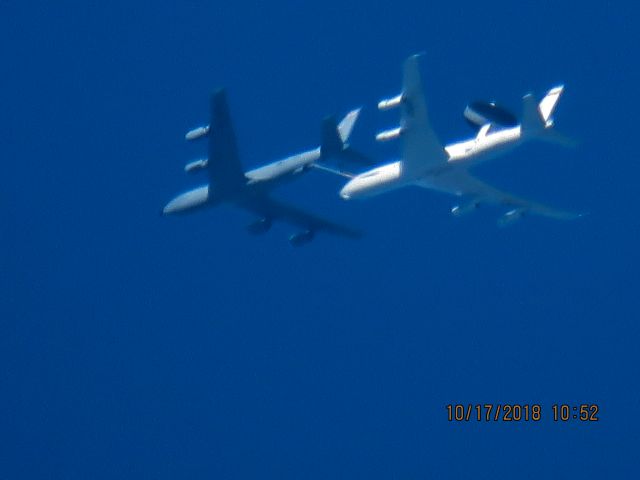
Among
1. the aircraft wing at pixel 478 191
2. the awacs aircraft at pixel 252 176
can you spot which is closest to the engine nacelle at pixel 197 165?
the awacs aircraft at pixel 252 176

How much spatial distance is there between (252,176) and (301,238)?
15.2 feet

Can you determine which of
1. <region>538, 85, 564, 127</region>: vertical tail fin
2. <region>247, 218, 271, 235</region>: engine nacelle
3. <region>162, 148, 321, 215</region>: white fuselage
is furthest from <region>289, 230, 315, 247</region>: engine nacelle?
<region>538, 85, 564, 127</region>: vertical tail fin

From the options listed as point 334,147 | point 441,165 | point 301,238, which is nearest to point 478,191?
point 441,165

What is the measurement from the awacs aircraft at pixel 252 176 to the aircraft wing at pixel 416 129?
4.85 metres

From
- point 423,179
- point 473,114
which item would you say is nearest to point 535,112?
point 473,114

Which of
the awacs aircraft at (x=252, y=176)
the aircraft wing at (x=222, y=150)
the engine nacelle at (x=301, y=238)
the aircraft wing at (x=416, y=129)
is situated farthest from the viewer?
the engine nacelle at (x=301, y=238)

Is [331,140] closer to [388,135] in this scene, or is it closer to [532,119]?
[388,135]

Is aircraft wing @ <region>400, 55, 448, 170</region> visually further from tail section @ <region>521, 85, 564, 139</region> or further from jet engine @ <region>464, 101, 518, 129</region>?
tail section @ <region>521, 85, 564, 139</region>

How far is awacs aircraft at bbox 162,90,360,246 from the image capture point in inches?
1889

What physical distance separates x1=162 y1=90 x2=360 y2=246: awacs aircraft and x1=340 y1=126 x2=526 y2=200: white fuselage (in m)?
2.52

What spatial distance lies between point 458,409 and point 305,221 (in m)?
20.1

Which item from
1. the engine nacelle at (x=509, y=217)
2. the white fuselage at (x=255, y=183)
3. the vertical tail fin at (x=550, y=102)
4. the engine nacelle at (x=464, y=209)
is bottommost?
the engine nacelle at (x=509, y=217)

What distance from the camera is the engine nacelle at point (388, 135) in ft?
144

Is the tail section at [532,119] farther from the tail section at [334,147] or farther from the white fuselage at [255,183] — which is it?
the white fuselage at [255,183]
